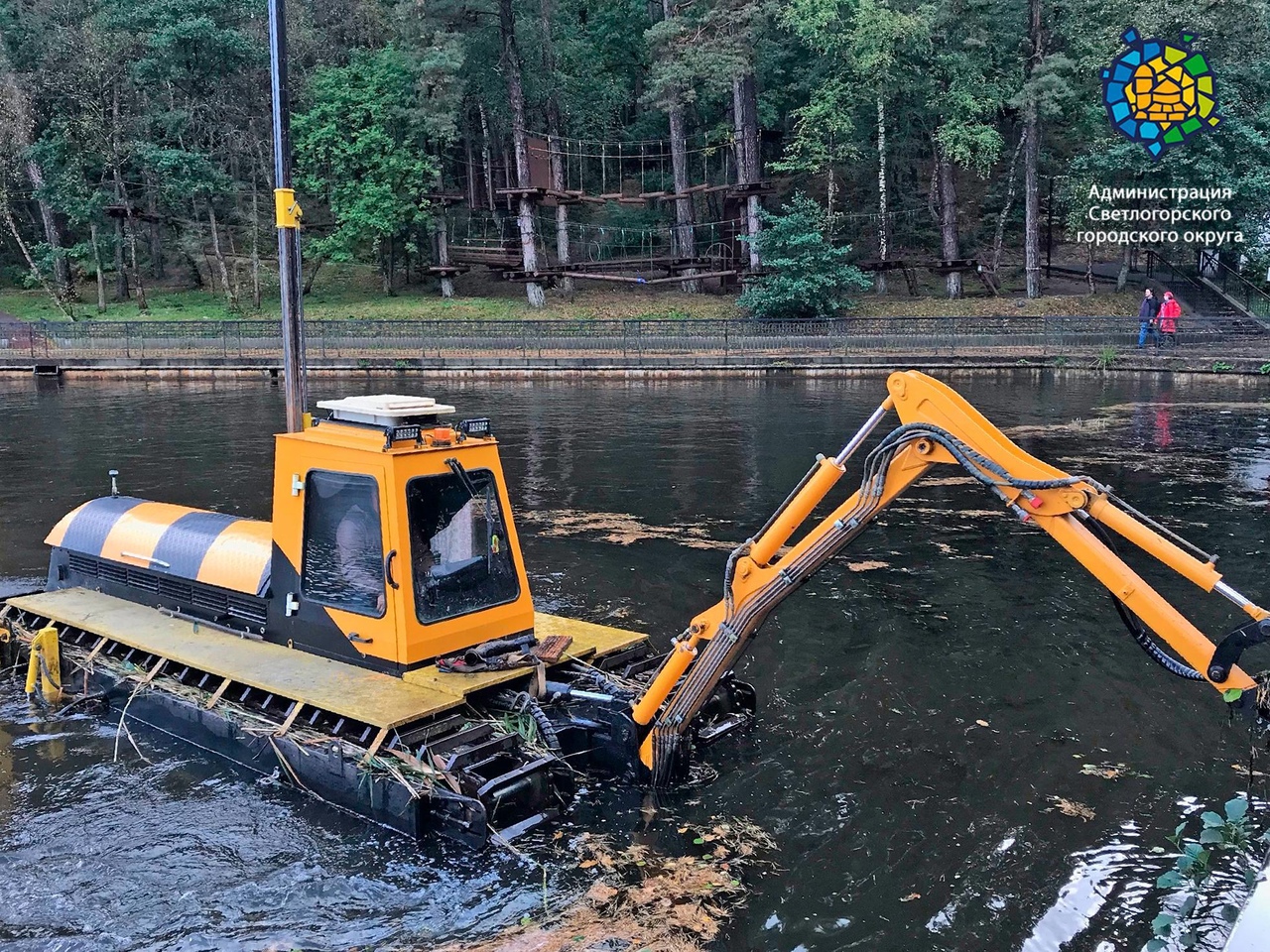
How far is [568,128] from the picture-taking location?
51.5m

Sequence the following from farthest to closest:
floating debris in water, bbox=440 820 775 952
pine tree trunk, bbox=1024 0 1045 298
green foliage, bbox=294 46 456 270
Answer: green foliage, bbox=294 46 456 270, pine tree trunk, bbox=1024 0 1045 298, floating debris in water, bbox=440 820 775 952

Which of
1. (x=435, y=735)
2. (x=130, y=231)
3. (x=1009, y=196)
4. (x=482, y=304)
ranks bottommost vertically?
(x=435, y=735)

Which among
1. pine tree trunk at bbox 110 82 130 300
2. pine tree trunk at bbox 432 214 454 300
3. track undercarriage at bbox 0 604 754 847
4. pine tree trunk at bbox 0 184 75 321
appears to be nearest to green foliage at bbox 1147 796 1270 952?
track undercarriage at bbox 0 604 754 847

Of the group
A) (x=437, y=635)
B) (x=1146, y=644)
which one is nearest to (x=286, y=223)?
(x=437, y=635)

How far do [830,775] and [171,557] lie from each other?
562 centimetres

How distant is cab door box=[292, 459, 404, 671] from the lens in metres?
6.91

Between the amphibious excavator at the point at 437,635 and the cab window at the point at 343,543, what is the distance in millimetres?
15

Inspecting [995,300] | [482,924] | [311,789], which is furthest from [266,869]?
[995,300]

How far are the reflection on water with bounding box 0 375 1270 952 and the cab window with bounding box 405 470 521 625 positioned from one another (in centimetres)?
152

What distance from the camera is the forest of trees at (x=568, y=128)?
1592 inches

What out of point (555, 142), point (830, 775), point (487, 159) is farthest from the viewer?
A: point (487, 159)

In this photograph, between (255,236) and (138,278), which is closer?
(138,278)

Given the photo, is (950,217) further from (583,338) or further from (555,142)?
(555,142)

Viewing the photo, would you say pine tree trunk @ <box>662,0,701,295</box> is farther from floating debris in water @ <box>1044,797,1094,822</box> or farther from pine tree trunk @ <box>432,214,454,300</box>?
floating debris in water @ <box>1044,797,1094,822</box>
